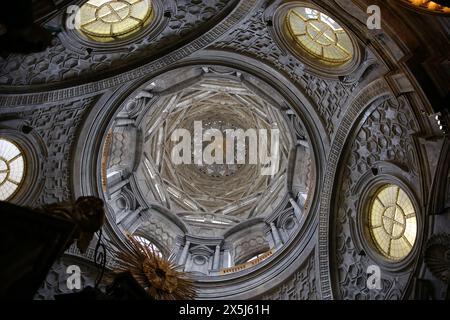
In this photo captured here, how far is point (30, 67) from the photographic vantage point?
12086 mm

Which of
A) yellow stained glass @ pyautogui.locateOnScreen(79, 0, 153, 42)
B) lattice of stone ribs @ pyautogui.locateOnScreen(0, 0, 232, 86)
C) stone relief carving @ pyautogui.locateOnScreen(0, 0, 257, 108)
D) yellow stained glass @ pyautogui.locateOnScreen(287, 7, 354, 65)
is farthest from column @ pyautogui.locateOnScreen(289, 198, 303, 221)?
yellow stained glass @ pyautogui.locateOnScreen(79, 0, 153, 42)

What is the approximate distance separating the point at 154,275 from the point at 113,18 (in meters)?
7.21

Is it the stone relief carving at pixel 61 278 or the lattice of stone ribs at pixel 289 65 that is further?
the stone relief carving at pixel 61 278

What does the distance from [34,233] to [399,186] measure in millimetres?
8774

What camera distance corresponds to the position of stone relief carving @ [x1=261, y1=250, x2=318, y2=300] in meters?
14.7

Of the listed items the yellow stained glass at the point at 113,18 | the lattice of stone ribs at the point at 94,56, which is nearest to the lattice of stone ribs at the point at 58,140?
the lattice of stone ribs at the point at 94,56

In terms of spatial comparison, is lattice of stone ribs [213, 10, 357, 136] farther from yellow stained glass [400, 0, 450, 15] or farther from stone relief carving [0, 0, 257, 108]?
yellow stained glass [400, 0, 450, 15]

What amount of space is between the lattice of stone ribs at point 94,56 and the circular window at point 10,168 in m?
2.17

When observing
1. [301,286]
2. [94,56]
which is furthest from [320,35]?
[301,286]

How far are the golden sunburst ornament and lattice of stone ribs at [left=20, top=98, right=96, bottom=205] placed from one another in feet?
8.91

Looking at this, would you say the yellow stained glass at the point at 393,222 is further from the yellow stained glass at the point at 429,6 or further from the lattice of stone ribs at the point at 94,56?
the lattice of stone ribs at the point at 94,56

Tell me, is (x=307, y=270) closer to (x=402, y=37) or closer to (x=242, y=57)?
(x=242, y=57)

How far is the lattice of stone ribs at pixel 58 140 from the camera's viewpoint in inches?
538
